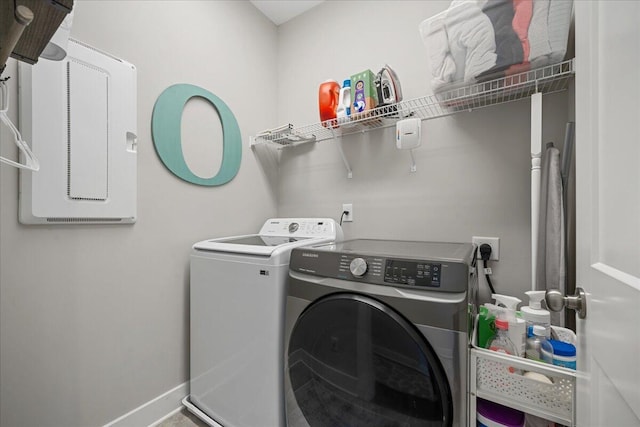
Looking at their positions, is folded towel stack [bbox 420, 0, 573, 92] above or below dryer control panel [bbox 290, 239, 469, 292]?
→ above

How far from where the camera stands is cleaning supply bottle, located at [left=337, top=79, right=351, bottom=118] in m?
1.62

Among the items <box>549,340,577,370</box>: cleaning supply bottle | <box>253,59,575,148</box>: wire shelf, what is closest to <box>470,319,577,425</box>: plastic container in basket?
<box>549,340,577,370</box>: cleaning supply bottle

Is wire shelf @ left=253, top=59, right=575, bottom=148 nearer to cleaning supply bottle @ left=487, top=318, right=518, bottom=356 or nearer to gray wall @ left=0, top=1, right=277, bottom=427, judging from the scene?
gray wall @ left=0, top=1, right=277, bottom=427

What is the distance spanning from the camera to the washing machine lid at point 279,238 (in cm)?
127

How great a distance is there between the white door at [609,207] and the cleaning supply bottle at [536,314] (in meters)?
0.32

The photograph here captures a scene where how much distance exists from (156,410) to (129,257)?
2.76 ft

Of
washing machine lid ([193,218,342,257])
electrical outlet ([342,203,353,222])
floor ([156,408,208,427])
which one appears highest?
electrical outlet ([342,203,353,222])

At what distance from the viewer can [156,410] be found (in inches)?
56.2

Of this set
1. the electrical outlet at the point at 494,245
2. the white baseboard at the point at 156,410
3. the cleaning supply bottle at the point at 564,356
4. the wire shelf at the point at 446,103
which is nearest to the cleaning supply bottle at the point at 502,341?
the cleaning supply bottle at the point at 564,356

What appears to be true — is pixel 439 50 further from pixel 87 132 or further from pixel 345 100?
pixel 87 132

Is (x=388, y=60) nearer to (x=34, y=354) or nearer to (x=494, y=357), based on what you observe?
(x=494, y=357)

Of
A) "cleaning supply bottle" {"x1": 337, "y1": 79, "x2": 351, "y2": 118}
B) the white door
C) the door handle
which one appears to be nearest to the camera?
the white door

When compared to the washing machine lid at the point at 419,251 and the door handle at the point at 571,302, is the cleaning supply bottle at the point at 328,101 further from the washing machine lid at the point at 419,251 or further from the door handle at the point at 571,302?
the door handle at the point at 571,302

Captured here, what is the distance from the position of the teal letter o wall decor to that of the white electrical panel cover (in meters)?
0.13
